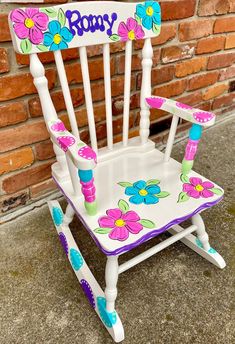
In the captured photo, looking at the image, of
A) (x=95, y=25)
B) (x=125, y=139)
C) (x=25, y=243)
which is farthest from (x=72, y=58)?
(x=25, y=243)

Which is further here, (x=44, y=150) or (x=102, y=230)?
(x=44, y=150)

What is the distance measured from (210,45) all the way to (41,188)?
1054mm

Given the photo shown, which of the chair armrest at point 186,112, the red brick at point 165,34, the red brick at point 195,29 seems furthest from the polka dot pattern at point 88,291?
the red brick at point 195,29

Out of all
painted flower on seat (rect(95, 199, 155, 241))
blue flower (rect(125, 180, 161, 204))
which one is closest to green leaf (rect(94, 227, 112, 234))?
painted flower on seat (rect(95, 199, 155, 241))

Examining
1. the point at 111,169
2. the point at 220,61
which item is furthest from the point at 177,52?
the point at 111,169

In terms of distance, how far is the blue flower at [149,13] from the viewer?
84 cm

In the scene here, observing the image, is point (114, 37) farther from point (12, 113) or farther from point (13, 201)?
point (13, 201)

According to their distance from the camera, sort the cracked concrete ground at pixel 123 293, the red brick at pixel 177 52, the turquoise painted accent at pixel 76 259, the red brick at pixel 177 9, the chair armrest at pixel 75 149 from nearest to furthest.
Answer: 1. the chair armrest at pixel 75 149
2. the cracked concrete ground at pixel 123 293
3. the turquoise painted accent at pixel 76 259
4. the red brick at pixel 177 9
5. the red brick at pixel 177 52

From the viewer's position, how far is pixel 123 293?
89 cm

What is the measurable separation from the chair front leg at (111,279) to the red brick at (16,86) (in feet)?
1.94

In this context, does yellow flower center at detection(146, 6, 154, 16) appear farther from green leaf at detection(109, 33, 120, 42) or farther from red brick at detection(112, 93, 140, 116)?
red brick at detection(112, 93, 140, 116)

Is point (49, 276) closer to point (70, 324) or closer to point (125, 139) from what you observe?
point (70, 324)

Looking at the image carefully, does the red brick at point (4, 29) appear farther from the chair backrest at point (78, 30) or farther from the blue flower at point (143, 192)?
the blue flower at point (143, 192)

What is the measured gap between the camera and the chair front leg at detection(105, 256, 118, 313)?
0.73 meters
